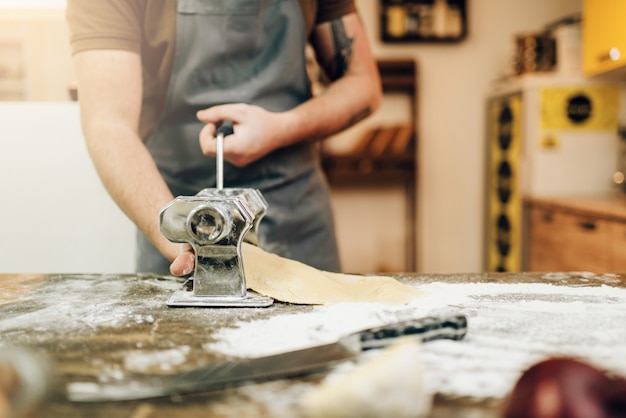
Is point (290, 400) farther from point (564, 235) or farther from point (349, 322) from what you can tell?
point (564, 235)

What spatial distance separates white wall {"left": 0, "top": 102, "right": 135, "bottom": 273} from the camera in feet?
5.07

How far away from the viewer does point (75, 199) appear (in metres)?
1.58

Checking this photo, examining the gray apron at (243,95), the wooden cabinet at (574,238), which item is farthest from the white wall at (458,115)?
the gray apron at (243,95)

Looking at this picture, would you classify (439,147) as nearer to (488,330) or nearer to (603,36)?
(603,36)

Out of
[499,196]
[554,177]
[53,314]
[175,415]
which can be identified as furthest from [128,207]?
[499,196]

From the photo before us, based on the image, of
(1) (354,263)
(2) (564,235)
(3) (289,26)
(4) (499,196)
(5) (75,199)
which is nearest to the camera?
(3) (289,26)

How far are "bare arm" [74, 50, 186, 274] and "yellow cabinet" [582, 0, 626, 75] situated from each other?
2.03 m

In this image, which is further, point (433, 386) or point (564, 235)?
point (564, 235)

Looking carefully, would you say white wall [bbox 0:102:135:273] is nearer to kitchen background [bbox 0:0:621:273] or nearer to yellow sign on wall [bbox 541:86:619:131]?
kitchen background [bbox 0:0:621:273]

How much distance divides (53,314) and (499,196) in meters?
2.78

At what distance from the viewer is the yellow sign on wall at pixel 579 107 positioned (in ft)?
9.25

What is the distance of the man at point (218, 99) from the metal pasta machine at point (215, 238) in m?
0.35

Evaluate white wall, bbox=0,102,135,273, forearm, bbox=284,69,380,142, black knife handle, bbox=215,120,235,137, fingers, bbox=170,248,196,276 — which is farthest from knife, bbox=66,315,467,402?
white wall, bbox=0,102,135,273

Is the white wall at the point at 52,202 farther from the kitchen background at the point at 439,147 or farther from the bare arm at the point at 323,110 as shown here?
the kitchen background at the point at 439,147
